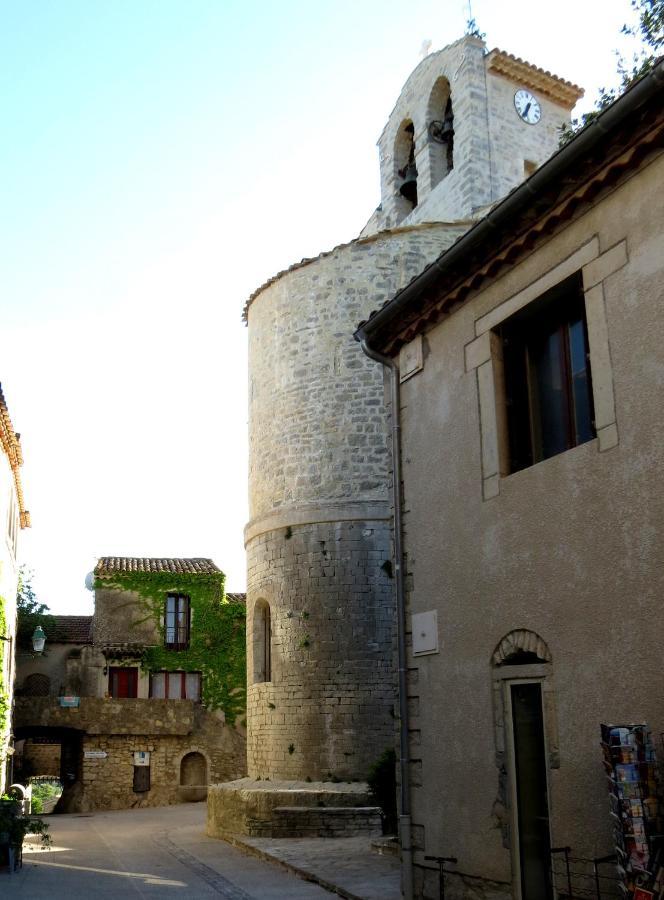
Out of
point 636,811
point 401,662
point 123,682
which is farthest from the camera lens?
point 123,682

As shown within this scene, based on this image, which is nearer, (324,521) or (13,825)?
(13,825)

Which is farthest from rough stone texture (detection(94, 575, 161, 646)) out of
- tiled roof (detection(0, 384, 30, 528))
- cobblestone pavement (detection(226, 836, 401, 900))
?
cobblestone pavement (detection(226, 836, 401, 900))

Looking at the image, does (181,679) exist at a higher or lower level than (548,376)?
lower

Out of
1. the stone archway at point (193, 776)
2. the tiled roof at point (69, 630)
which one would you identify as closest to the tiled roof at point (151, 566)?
the tiled roof at point (69, 630)

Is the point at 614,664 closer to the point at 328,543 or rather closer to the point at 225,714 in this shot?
the point at 328,543

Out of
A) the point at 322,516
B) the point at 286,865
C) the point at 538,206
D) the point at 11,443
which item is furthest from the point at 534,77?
the point at 286,865

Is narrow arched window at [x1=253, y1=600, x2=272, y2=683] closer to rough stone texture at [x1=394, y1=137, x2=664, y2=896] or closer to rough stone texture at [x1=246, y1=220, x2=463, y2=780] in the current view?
rough stone texture at [x1=246, y1=220, x2=463, y2=780]

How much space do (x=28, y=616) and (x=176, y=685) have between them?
588cm

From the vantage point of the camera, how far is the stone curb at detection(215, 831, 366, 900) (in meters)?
10.5

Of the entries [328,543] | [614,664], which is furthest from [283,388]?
[614,664]

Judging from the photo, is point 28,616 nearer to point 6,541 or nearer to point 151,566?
point 151,566

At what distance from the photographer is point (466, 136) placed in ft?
73.3

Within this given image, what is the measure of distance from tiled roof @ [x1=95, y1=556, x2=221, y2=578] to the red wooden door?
125 inches

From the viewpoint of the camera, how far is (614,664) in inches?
271
